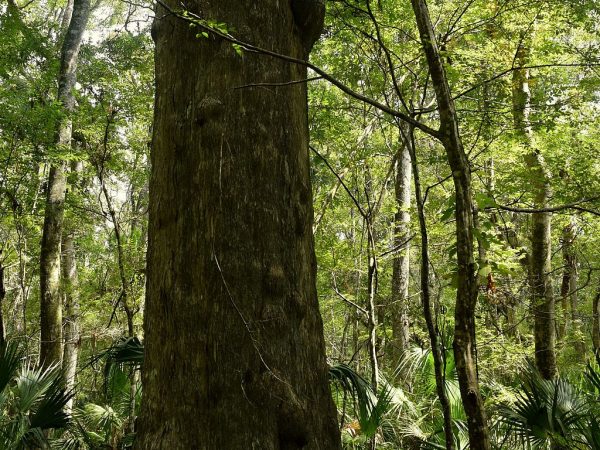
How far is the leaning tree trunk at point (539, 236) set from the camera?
26.7ft

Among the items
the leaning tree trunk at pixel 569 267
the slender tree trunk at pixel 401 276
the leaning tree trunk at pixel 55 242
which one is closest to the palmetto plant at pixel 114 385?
the leaning tree trunk at pixel 55 242

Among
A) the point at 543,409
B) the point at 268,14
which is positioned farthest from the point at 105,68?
the point at 543,409

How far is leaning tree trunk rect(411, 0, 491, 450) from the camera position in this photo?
95.3 inches

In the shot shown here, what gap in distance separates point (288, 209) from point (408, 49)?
21.4 feet

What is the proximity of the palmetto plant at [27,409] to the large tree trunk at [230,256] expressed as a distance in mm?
2215

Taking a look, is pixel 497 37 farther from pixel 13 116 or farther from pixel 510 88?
pixel 13 116

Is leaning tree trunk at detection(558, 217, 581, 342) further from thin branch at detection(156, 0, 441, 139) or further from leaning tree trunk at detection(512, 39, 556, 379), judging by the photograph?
thin branch at detection(156, 0, 441, 139)

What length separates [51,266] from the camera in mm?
8656

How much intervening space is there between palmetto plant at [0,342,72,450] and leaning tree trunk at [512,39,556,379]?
21.3ft

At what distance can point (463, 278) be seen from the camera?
2.52 metres

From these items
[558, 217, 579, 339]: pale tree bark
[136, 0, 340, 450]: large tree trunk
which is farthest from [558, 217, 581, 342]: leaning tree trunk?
[136, 0, 340, 450]: large tree trunk

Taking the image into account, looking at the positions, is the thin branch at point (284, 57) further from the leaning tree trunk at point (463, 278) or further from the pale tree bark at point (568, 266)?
the pale tree bark at point (568, 266)

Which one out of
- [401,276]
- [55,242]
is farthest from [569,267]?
[55,242]

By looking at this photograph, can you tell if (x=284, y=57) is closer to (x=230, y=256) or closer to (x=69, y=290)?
(x=230, y=256)
